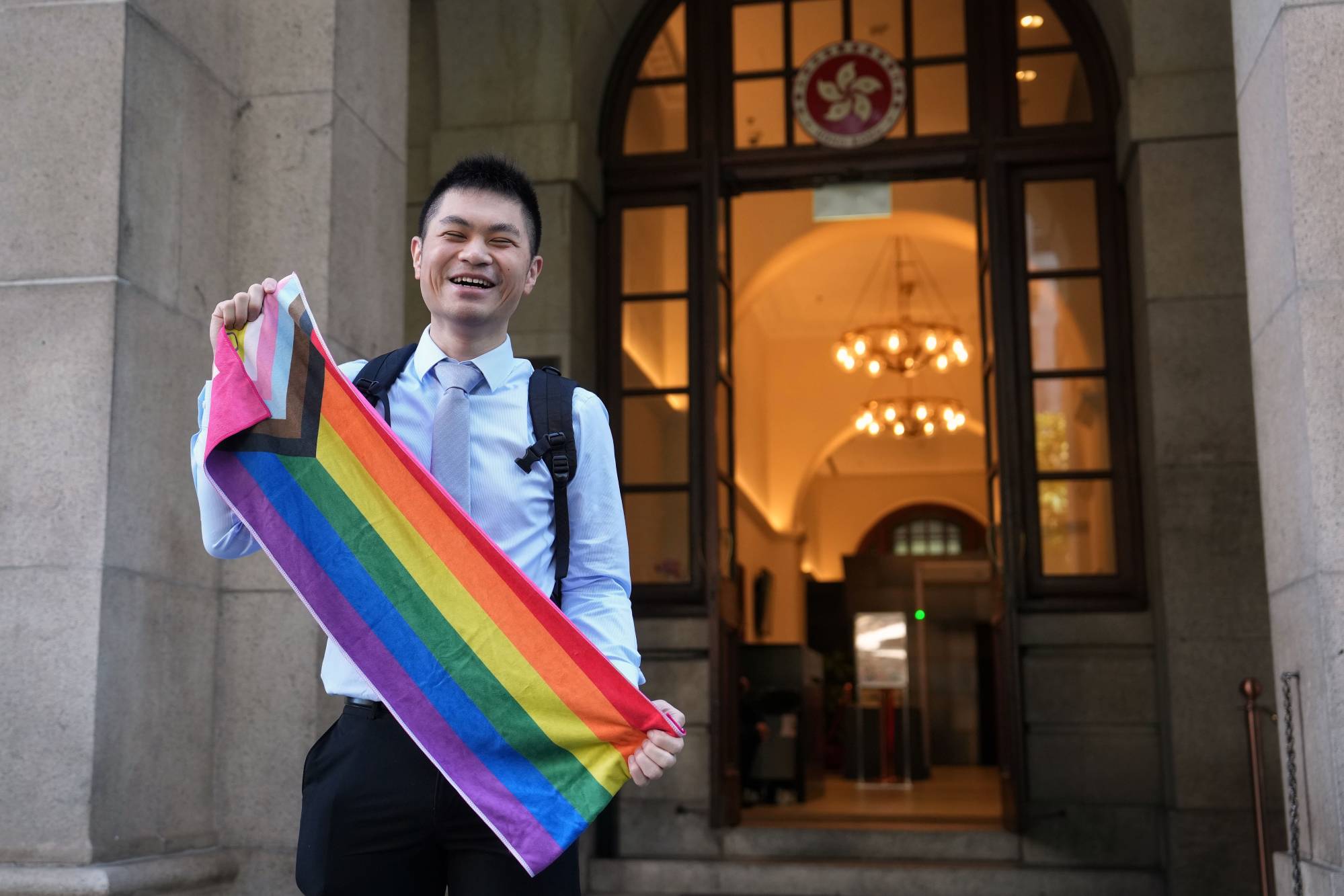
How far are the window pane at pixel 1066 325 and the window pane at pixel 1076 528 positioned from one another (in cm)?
63

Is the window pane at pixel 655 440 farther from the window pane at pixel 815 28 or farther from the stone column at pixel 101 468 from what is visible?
the stone column at pixel 101 468

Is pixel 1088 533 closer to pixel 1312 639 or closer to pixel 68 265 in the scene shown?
pixel 1312 639

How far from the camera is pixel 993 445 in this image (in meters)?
7.74

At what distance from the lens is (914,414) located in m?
19.3

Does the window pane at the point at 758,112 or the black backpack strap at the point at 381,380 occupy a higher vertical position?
the window pane at the point at 758,112

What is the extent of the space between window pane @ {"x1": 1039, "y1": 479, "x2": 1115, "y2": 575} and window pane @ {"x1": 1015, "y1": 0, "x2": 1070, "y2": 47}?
7.98 ft

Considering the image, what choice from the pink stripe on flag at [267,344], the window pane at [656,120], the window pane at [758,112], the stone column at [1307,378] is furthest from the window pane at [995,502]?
the pink stripe on flag at [267,344]

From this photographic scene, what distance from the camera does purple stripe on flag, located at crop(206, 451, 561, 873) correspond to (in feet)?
6.54

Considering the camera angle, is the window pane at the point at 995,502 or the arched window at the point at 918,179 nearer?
the window pane at the point at 995,502

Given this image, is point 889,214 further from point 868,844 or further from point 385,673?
point 385,673

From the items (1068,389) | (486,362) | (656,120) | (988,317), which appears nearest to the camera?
(486,362)

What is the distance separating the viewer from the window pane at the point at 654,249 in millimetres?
8375

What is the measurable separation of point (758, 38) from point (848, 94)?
627mm

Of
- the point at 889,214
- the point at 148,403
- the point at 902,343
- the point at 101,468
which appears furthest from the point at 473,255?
the point at 902,343
